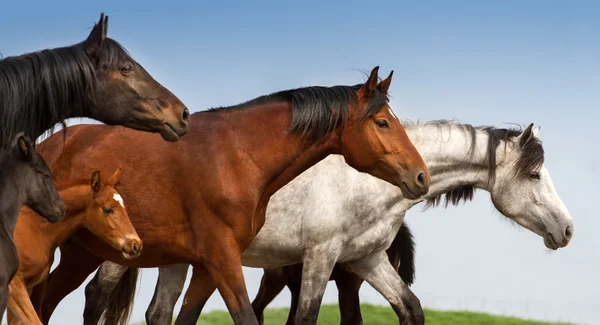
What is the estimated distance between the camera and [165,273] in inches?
→ 470

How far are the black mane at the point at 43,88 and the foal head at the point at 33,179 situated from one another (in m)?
Answer: 0.25

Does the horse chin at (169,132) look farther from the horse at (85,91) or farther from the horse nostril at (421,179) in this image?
the horse nostril at (421,179)

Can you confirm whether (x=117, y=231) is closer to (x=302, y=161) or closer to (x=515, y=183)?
(x=302, y=161)

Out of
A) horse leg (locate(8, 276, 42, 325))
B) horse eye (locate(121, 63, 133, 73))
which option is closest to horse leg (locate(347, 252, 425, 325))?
horse leg (locate(8, 276, 42, 325))

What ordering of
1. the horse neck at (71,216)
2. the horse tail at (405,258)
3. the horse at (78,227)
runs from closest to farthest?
the horse at (78,227) → the horse neck at (71,216) → the horse tail at (405,258)

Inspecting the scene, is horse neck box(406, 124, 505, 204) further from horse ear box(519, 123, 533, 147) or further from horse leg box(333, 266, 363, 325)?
horse leg box(333, 266, 363, 325)

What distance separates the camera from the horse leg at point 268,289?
13.4 metres

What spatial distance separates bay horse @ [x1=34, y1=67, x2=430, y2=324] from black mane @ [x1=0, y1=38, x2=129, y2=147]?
5.99 feet

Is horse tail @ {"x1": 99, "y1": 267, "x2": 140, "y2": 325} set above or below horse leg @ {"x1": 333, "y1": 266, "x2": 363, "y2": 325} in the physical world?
below

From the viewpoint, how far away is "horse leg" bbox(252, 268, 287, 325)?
13422mm

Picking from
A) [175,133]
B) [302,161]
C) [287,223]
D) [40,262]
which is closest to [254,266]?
[287,223]

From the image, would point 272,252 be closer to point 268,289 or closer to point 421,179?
point 268,289

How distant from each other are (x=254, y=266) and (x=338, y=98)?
2.72 meters

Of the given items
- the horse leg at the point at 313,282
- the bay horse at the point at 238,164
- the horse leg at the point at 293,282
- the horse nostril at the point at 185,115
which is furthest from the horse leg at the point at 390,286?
the horse nostril at the point at 185,115
